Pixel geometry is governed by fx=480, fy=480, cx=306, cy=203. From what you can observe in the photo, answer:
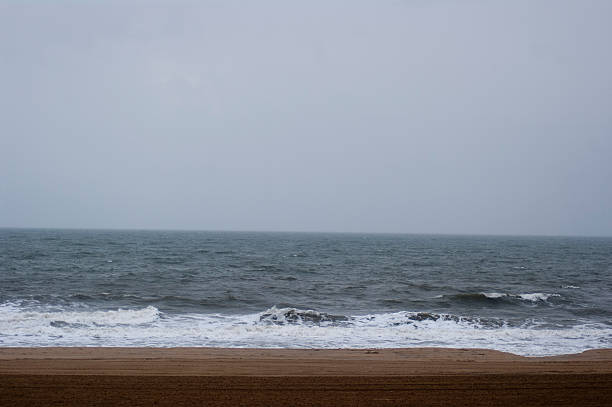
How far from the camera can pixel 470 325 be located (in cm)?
1767

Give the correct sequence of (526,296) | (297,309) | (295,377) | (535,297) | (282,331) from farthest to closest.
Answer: (526,296) → (535,297) → (297,309) → (282,331) → (295,377)

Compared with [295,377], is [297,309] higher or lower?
lower

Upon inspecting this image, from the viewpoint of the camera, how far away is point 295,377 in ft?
31.0

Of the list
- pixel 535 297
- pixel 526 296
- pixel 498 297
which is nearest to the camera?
pixel 498 297

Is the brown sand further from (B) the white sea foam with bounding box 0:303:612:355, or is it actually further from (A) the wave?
(A) the wave

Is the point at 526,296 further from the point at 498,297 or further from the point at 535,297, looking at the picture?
the point at 498,297

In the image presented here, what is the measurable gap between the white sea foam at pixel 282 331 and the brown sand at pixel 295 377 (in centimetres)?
126

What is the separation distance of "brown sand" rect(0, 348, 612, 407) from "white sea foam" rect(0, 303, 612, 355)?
1264 mm

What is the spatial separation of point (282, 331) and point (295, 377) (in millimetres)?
6554

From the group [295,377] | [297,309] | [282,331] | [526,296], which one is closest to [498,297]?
[526,296]

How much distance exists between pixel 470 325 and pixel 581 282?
19.8 metres

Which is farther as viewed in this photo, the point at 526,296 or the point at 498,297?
the point at 526,296

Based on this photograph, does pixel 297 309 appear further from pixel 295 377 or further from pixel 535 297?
pixel 535 297

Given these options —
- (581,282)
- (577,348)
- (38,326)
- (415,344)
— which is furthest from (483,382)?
(581,282)
